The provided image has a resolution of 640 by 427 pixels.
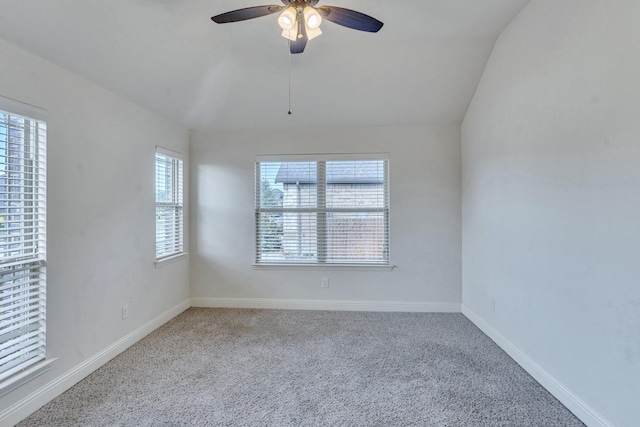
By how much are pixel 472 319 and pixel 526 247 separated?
133 centimetres

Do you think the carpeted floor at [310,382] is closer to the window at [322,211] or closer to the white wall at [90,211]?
the white wall at [90,211]

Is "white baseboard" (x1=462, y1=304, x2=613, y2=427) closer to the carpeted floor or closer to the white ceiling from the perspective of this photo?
the carpeted floor

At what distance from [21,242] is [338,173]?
295cm

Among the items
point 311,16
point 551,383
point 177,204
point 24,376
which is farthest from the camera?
point 177,204

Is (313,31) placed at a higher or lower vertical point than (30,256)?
higher

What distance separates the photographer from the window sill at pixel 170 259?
125 inches

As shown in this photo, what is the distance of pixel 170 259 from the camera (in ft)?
11.1

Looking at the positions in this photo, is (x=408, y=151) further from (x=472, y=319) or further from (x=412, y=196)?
(x=472, y=319)

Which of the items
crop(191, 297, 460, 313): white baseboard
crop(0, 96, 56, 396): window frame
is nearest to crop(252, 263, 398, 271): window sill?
crop(191, 297, 460, 313): white baseboard

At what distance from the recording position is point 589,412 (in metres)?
Result: 1.74

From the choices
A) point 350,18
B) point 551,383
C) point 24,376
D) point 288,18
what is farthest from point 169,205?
point 551,383

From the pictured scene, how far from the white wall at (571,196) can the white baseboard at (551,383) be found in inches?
0.5

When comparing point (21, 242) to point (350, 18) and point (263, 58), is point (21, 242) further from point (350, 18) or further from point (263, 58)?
point (350, 18)

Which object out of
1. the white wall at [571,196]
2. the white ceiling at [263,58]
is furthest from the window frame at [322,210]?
the white wall at [571,196]
